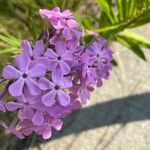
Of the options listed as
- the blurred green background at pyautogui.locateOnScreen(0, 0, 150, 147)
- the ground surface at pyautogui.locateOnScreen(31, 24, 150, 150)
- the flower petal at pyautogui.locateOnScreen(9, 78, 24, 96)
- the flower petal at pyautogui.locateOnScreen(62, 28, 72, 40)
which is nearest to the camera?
the flower petal at pyautogui.locateOnScreen(9, 78, 24, 96)

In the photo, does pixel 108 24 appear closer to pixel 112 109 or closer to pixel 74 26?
pixel 112 109

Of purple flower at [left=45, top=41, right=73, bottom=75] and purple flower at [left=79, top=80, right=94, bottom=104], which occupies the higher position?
purple flower at [left=45, top=41, right=73, bottom=75]

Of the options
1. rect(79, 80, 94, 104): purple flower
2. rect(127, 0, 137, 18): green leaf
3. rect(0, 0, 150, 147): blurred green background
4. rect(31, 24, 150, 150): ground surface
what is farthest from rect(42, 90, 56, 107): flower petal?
rect(31, 24, 150, 150): ground surface

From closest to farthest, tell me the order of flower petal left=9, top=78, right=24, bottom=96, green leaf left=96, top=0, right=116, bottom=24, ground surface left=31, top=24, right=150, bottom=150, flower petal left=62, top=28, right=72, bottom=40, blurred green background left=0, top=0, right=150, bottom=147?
1. flower petal left=9, top=78, right=24, bottom=96
2. flower petal left=62, top=28, right=72, bottom=40
3. blurred green background left=0, top=0, right=150, bottom=147
4. green leaf left=96, top=0, right=116, bottom=24
5. ground surface left=31, top=24, right=150, bottom=150

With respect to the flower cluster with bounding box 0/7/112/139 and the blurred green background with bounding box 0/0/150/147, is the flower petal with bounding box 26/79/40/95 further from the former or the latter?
the blurred green background with bounding box 0/0/150/147

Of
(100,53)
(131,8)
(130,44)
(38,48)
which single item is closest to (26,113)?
(38,48)

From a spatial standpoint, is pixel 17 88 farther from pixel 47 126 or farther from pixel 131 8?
pixel 131 8

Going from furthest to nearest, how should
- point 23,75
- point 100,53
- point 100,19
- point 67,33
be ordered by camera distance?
point 100,19, point 100,53, point 67,33, point 23,75

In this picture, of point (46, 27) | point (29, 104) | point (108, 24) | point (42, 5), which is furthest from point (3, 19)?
point (29, 104)
